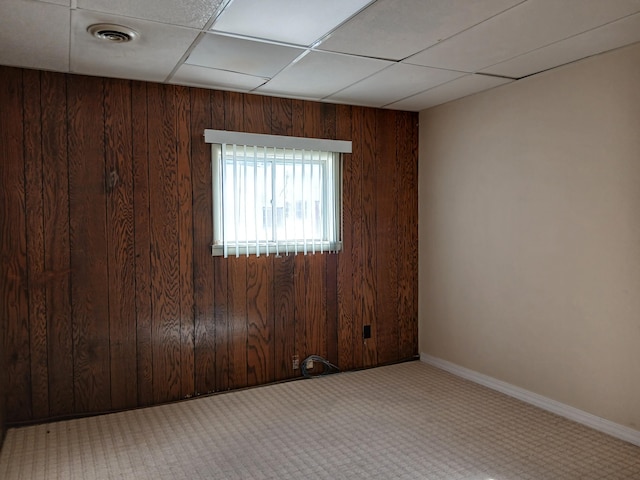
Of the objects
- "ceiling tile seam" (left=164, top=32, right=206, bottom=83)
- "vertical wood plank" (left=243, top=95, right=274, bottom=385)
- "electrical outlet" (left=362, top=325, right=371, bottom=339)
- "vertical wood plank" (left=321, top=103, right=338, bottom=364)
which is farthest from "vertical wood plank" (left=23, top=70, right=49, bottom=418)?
"electrical outlet" (left=362, top=325, right=371, bottom=339)

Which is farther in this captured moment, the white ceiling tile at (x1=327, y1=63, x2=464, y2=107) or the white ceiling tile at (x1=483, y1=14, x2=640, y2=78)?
the white ceiling tile at (x1=327, y1=63, x2=464, y2=107)

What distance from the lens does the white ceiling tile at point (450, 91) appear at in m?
3.40

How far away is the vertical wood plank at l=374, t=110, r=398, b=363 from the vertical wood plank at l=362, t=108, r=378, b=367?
32 millimetres

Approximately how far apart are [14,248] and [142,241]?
756 millimetres

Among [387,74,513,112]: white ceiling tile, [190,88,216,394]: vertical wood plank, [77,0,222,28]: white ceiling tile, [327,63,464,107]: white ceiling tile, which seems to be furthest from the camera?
[190,88,216,394]: vertical wood plank

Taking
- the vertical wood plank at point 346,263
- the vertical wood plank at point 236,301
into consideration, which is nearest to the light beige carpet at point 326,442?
the vertical wood plank at point 236,301

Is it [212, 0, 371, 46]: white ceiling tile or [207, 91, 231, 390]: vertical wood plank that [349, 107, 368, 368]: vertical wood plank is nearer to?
[207, 91, 231, 390]: vertical wood plank

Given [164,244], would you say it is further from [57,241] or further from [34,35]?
[34,35]

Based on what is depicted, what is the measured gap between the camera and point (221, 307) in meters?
3.67

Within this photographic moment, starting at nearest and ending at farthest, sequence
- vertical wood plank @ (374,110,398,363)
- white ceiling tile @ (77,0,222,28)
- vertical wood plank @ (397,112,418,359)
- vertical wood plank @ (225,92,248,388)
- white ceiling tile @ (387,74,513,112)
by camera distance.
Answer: white ceiling tile @ (77,0,222,28)
white ceiling tile @ (387,74,513,112)
vertical wood plank @ (225,92,248,388)
vertical wood plank @ (374,110,398,363)
vertical wood plank @ (397,112,418,359)

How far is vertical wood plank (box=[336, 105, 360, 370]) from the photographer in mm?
4113

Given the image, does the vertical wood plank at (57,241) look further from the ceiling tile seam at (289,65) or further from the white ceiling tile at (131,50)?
the ceiling tile seam at (289,65)

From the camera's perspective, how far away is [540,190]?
332 centimetres

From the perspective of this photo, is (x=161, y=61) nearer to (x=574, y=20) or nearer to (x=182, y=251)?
(x=182, y=251)
